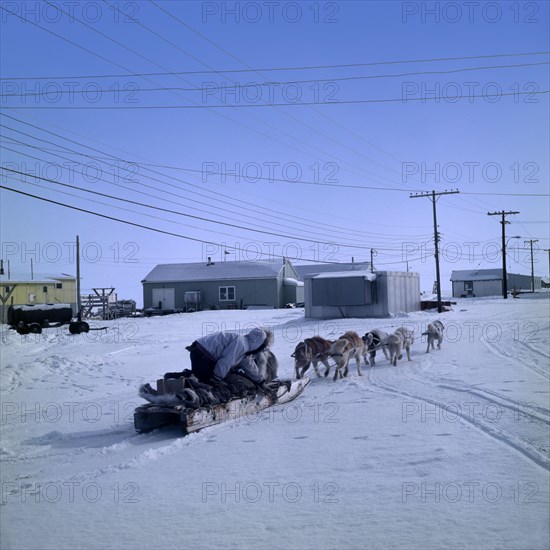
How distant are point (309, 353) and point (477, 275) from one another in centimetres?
7208

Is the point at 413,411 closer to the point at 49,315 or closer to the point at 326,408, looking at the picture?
the point at 326,408

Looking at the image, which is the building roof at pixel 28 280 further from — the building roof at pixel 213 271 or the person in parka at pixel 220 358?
the person in parka at pixel 220 358

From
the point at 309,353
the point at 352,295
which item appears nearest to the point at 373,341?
the point at 309,353

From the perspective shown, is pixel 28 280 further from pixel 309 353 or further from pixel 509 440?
pixel 509 440

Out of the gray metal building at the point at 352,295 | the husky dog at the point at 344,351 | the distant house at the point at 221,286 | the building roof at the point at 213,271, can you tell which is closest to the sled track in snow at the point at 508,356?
the husky dog at the point at 344,351

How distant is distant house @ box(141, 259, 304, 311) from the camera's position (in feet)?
158

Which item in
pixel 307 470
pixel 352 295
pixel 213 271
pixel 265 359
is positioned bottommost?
pixel 307 470

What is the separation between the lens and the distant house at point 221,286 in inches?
1895

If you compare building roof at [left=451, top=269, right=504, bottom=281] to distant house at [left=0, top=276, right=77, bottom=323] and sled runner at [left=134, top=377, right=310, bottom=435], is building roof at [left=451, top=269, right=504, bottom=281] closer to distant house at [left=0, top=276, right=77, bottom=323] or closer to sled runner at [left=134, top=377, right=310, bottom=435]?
distant house at [left=0, top=276, right=77, bottom=323]

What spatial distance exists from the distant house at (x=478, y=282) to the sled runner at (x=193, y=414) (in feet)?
231

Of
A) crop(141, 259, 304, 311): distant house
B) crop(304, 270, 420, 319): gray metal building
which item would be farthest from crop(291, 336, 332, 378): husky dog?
crop(141, 259, 304, 311): distant house

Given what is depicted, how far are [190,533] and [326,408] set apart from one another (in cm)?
517

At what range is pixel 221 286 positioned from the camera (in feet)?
159

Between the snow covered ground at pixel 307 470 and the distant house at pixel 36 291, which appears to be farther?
the distant house at pixel 36 291
